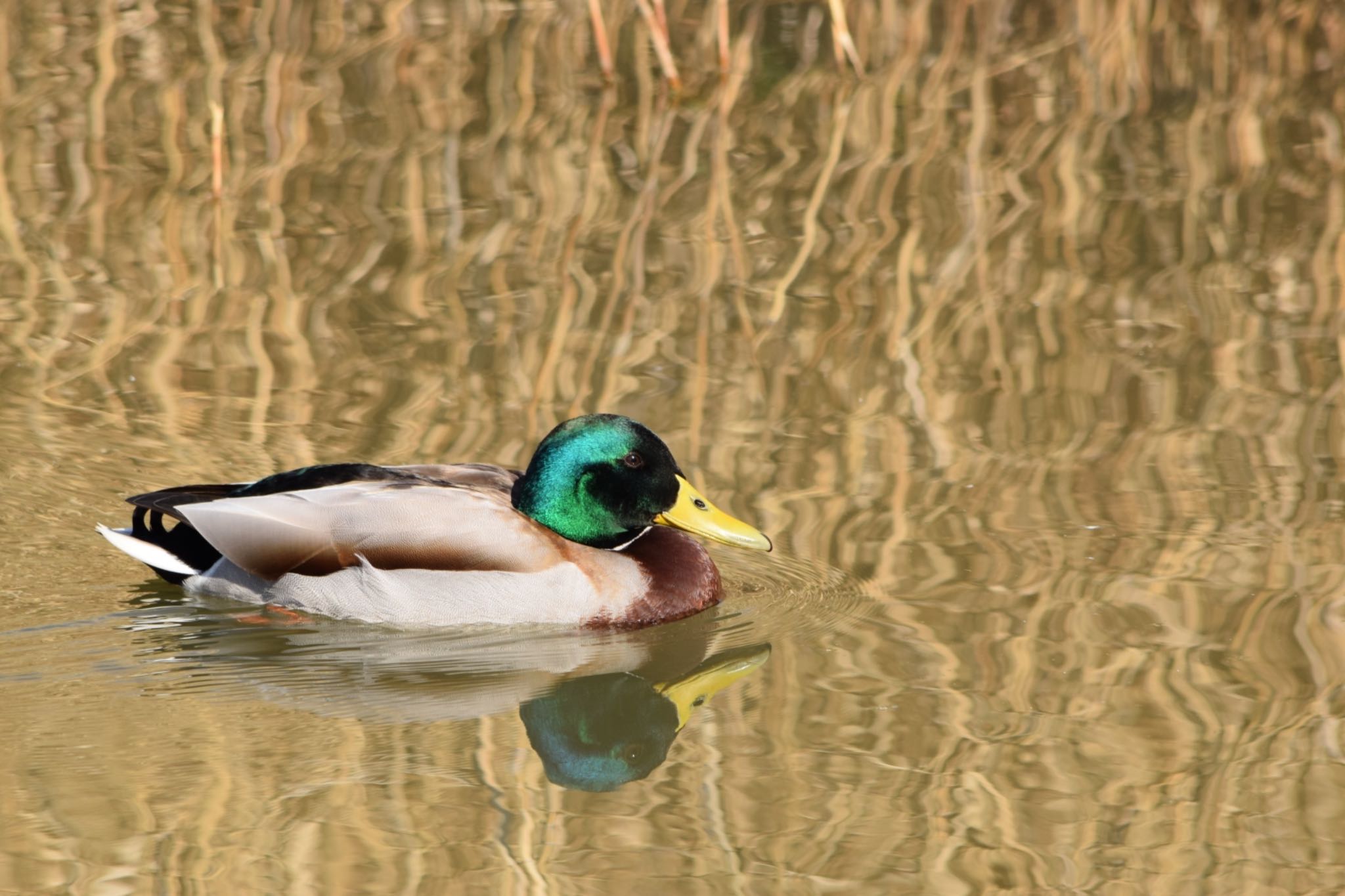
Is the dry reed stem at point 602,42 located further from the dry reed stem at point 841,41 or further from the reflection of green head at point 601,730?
the reflection of green head at point 601,730

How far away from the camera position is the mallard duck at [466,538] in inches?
255

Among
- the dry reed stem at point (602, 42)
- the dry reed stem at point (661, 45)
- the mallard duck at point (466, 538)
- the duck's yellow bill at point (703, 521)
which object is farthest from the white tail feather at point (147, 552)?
the dry reed stem at point (602, 42)

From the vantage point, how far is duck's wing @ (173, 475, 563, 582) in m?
6.46

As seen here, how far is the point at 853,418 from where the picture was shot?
26.8ft

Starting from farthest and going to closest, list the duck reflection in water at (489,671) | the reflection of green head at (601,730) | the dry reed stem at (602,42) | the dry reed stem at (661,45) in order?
the dry reed stem at (602,42) → the dry reed stem at (661,45) → the duck reflection in water at (489,671) → the reflection of green head at (601,730)

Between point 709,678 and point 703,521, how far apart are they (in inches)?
25.4

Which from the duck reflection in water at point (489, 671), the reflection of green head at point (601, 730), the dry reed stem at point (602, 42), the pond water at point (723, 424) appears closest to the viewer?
the pond water at point (723, 424)

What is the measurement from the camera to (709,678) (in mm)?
6223

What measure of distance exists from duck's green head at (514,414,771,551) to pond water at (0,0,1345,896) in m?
0.37

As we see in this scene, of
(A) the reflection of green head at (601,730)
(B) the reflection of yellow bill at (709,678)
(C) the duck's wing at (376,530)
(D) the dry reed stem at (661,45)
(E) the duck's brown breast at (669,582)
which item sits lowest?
(A) the reflection of green head at (601,730)

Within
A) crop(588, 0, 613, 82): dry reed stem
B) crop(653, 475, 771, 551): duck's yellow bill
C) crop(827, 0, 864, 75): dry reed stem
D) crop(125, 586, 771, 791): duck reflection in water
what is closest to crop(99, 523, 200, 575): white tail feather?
crop(125, 586, 771, 791): duck reflection in water

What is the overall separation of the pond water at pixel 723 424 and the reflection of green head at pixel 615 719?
2cm

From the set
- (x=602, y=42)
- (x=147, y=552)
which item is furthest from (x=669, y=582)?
(x=602, y=42)

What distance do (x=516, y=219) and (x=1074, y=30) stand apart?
6.22m
